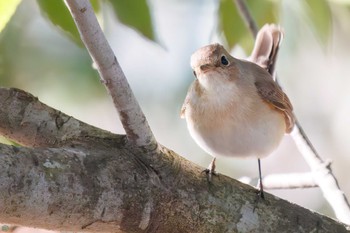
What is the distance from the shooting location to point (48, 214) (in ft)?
4.17

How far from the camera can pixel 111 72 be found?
1274 mm

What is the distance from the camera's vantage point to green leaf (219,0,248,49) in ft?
5.84

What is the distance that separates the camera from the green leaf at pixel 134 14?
59.6 inches

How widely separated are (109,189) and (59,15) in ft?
1.15

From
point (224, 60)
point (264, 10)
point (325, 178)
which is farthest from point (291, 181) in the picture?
point (264, 10)

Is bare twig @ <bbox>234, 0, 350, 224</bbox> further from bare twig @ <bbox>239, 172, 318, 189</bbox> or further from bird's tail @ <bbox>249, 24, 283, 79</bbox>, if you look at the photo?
bird's tail @ <bbox>249, 24, 283, 79</bbox>

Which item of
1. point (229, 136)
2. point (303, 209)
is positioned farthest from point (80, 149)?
point (229, 136)

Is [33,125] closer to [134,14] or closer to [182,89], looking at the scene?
[134,14]

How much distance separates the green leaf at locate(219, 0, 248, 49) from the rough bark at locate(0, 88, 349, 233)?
36 centimetres

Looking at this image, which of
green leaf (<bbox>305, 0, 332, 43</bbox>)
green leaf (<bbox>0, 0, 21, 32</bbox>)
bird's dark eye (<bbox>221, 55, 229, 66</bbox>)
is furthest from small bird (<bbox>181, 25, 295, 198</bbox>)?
green leaf (<bbox>0, 0, 21, 32</bbox>)

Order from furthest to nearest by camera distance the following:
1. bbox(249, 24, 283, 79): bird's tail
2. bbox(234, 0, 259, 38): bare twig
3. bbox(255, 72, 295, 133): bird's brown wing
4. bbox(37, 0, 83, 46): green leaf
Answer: bbox(249, 24, 283, 79): bird's tail
bbox(255, 72, 295, 133): bird's brown wing
bbox(234, 0, 259, 38): bare twig
bbox(37, 0, 83, 46): green leaf

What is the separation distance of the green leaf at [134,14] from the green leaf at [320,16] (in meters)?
0.39

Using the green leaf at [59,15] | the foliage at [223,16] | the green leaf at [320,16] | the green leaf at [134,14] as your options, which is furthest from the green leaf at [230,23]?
the green leaf at [59,15]

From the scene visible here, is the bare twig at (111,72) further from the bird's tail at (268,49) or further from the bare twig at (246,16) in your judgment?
the bird's tail at (268,49)
